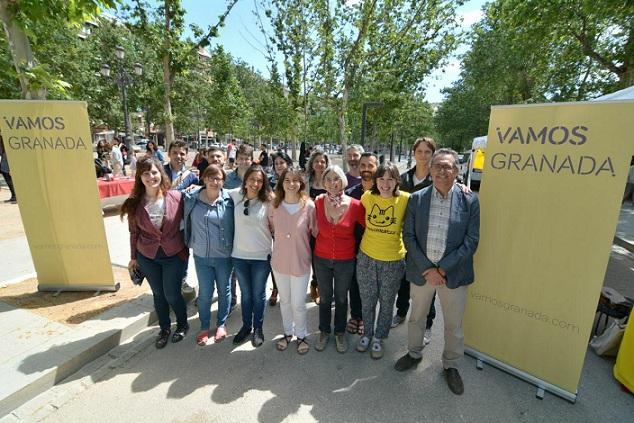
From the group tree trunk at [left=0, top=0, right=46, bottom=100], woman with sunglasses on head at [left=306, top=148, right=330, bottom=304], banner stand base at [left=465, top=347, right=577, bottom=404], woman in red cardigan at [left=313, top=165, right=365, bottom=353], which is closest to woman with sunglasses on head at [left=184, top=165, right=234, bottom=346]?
woman in red cardigan at [left=313, top=165, right=365, bottom=353]

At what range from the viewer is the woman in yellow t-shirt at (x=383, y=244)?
278cm

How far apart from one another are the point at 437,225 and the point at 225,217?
2010 millimetres

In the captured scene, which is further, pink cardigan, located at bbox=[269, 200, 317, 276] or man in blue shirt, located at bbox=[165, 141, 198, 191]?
man in blue shirt, located at bbox=[165, 141, 198, 191]

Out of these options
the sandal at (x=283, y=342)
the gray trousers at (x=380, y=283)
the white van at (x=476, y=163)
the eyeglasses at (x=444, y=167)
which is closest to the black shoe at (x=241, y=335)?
the sandal at (x=283, y=342)

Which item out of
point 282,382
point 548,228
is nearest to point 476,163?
point 548,228

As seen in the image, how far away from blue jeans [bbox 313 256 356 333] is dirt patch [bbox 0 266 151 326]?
8.38 feet

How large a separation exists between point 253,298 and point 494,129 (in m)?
2.84

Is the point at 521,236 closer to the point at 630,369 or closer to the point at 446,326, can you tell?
the point at 446,326

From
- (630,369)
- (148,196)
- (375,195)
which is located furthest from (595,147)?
(148,196)

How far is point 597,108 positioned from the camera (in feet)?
7.14

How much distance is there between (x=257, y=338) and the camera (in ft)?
10.7

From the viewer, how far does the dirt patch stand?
11.6ft

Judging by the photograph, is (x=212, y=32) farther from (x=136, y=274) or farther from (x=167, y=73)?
(x=136, y=274)

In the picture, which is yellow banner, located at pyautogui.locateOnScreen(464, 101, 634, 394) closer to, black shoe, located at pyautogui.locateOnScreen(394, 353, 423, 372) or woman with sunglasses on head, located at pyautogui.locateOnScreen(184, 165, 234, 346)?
black shoe, located at pyautogui.locateOnScreen(394, 353, 423, 372)
